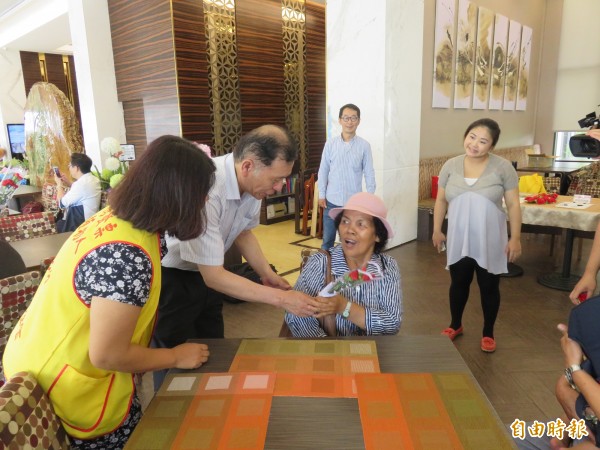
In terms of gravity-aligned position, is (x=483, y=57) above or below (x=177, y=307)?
above

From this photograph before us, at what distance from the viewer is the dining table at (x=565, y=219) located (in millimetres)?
3402

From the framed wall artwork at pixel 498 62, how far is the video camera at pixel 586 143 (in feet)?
10.6

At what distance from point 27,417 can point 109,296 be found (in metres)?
0.32

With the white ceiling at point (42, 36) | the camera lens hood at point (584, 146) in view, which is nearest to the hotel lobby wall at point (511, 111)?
the camera lens hood at point (584, 146)

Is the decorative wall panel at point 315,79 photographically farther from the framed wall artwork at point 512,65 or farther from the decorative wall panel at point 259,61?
the framed wall artwork at point 512,65

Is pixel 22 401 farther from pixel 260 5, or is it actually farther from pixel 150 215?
pixel 260 5

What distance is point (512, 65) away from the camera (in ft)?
24.8

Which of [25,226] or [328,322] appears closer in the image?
[328,322]

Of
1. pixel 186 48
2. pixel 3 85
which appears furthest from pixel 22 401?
pixel 3 85

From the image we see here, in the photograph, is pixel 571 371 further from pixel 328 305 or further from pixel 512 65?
pixel 512 65

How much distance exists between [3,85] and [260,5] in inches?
228

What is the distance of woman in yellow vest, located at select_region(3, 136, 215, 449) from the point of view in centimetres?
101

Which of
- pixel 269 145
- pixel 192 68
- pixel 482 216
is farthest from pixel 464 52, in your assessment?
pixel 269 145

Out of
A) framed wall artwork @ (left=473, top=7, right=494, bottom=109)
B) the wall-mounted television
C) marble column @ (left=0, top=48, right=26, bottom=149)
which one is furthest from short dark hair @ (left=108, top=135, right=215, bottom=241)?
marble column @ (left=0, top=48, right=26, bottom=149)
